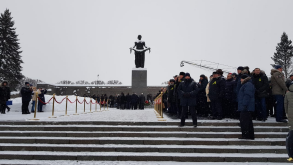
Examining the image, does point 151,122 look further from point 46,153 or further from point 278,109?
point 278,109

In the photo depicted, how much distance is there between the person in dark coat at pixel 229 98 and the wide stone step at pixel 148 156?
3042 millimetres

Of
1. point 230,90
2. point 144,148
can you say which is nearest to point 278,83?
point 230,90

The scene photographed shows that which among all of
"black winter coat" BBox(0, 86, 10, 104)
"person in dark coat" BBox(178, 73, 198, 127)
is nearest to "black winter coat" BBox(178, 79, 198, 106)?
"person in dark coat" BBox(178, 73, 198, 127)

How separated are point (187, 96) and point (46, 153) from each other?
13.2 feet

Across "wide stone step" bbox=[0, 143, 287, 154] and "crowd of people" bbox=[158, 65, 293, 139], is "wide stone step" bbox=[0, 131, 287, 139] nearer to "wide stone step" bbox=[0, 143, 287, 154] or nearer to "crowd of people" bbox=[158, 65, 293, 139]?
"crowd of people" bbox=[158, 65, 293, 139]

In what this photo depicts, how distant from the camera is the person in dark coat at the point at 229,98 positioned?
8.47 metres

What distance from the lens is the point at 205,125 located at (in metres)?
7.31

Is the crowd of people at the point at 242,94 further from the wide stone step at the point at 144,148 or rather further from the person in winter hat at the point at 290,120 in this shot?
the person in winter hat at the point at 290,120

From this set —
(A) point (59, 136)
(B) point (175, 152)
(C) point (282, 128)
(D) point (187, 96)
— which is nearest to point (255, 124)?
(C) point (282, 128)

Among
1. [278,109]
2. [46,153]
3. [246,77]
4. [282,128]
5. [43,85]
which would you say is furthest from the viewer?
[43,85]

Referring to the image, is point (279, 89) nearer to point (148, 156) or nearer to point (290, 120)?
point (290, 120)

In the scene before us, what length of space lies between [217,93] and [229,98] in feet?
2.34

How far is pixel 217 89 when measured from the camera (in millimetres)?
8172

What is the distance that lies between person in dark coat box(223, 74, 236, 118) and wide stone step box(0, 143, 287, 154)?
271 centimetres
